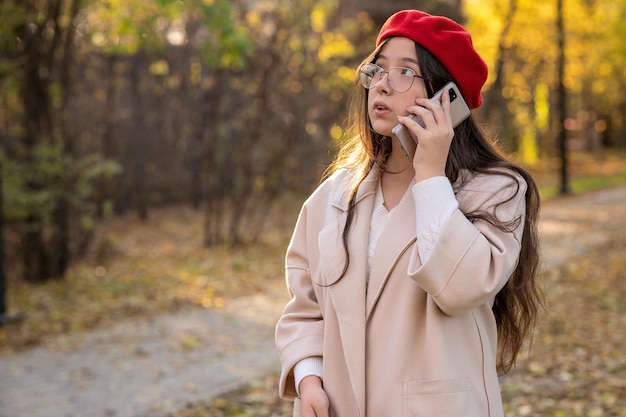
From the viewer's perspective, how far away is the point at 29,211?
930cm

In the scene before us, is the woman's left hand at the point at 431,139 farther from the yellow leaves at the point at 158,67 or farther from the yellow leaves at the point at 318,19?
the yellow leaves at the point at 158,67

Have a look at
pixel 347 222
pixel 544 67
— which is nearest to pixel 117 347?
pixel 347 222

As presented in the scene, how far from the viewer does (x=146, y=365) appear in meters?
6.36

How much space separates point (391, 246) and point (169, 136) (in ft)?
52.1

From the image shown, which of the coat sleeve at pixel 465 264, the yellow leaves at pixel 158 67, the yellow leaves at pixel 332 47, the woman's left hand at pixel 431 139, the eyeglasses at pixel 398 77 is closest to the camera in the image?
the coat sleeve at pixel 465 264

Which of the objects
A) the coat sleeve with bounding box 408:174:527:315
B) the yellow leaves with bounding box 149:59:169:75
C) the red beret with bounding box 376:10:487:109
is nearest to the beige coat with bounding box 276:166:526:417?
the coat sleeve with bounding box 408:174:527:315

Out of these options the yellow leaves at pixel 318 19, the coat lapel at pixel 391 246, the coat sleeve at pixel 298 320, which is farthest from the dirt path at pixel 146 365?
the yellow leaves at pixel 318 19

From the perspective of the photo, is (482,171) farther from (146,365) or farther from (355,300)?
(146,365)

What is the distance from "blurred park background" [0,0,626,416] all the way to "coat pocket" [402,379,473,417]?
76cm

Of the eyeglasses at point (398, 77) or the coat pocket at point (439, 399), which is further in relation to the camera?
the eyeglasses at point (398, 77)

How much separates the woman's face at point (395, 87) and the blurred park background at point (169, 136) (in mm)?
461

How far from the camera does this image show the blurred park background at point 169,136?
8805mm

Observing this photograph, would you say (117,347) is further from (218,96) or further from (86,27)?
(218,96)

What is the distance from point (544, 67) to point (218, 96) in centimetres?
1889
